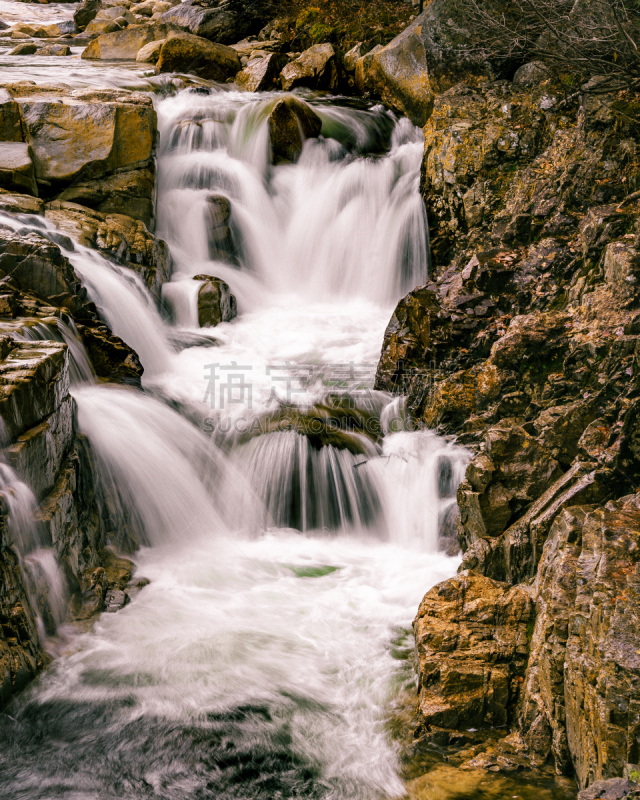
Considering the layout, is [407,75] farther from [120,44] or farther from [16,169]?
[120,44]

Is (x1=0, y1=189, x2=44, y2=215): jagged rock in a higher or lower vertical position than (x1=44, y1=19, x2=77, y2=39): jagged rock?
lower

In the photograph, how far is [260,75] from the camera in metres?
13.2

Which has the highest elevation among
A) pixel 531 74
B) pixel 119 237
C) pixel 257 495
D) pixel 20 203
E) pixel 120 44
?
pixel 120 44

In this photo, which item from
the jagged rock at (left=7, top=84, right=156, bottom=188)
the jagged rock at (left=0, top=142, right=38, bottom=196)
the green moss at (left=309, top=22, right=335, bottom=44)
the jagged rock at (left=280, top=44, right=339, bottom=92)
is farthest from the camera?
the green moss at (left=309, top=22, right=335, bottom=44)

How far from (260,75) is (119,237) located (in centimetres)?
654

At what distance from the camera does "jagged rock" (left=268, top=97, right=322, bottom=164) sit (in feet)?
36.1

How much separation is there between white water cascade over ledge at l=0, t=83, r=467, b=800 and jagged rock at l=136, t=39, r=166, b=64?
3.68 metres

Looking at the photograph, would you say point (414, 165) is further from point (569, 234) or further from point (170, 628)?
point (170, 628)

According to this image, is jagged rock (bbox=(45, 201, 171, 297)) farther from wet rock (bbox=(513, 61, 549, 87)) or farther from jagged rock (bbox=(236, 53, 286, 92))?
jagged rock (bbox=(236, 53, 286, 92))

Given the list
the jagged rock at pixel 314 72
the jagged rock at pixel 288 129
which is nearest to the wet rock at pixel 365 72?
the jagged rock at pixel 314 72

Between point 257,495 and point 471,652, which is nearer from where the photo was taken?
point 471,652

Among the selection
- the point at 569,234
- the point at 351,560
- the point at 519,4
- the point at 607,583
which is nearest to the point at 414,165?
the point at 519,4

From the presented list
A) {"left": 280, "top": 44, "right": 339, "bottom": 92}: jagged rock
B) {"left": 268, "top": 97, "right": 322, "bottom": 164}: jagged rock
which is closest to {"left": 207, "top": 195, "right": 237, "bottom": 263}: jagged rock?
{"left": 268, "top": 97, "right": 322, "bottom": 164}: jagged rock

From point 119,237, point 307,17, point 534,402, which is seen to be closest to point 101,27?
point 307,17
